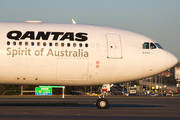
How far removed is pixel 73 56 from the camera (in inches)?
785

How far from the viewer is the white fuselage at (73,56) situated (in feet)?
64.2

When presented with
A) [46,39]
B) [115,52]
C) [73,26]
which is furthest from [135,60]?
[46,39]

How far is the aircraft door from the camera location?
20.6 meters

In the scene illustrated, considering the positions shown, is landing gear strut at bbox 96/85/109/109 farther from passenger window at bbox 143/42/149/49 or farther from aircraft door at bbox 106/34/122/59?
passenger window at bbox 143/42/149/49
